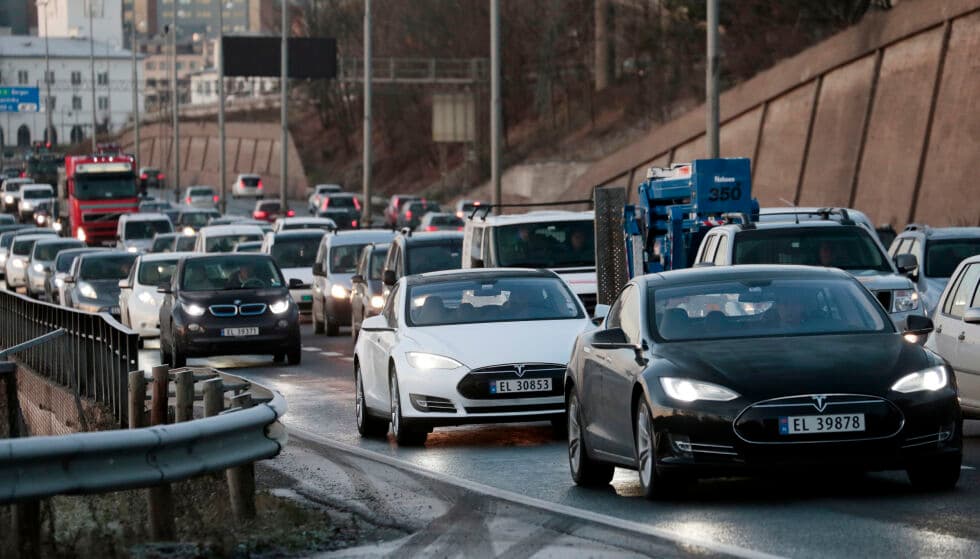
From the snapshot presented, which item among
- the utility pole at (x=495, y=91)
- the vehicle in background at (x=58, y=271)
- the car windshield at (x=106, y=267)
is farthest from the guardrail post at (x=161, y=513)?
the utility pole at (x=495, y=91)

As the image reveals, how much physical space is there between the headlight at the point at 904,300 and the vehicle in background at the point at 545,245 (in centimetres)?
638

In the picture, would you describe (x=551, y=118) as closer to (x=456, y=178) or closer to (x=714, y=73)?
(x=456, y=178)

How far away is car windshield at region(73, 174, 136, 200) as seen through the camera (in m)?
73.1

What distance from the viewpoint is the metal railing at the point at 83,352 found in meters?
18.7

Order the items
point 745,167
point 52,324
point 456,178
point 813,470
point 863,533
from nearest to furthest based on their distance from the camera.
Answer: point 863,533, point 813,470, point 52,324, point 745,167, point 456,178

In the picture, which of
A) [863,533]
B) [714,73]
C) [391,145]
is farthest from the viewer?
[391,145]

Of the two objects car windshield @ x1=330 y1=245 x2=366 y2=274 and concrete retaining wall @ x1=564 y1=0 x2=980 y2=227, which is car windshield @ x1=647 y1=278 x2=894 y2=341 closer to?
car windshield @ x1=330 y1=245 x2=366 y2=274

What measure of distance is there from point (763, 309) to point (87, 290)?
28734mm

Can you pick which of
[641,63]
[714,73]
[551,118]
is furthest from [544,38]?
[714,73]

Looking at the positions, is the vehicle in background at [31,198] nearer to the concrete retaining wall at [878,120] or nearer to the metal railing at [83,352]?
the concrete retaining wall at [878,120]

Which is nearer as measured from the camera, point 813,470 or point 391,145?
point 813,470

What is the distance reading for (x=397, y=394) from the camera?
1644 cm

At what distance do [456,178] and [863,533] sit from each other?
9197 cm

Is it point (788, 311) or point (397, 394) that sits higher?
point (788, 311)
